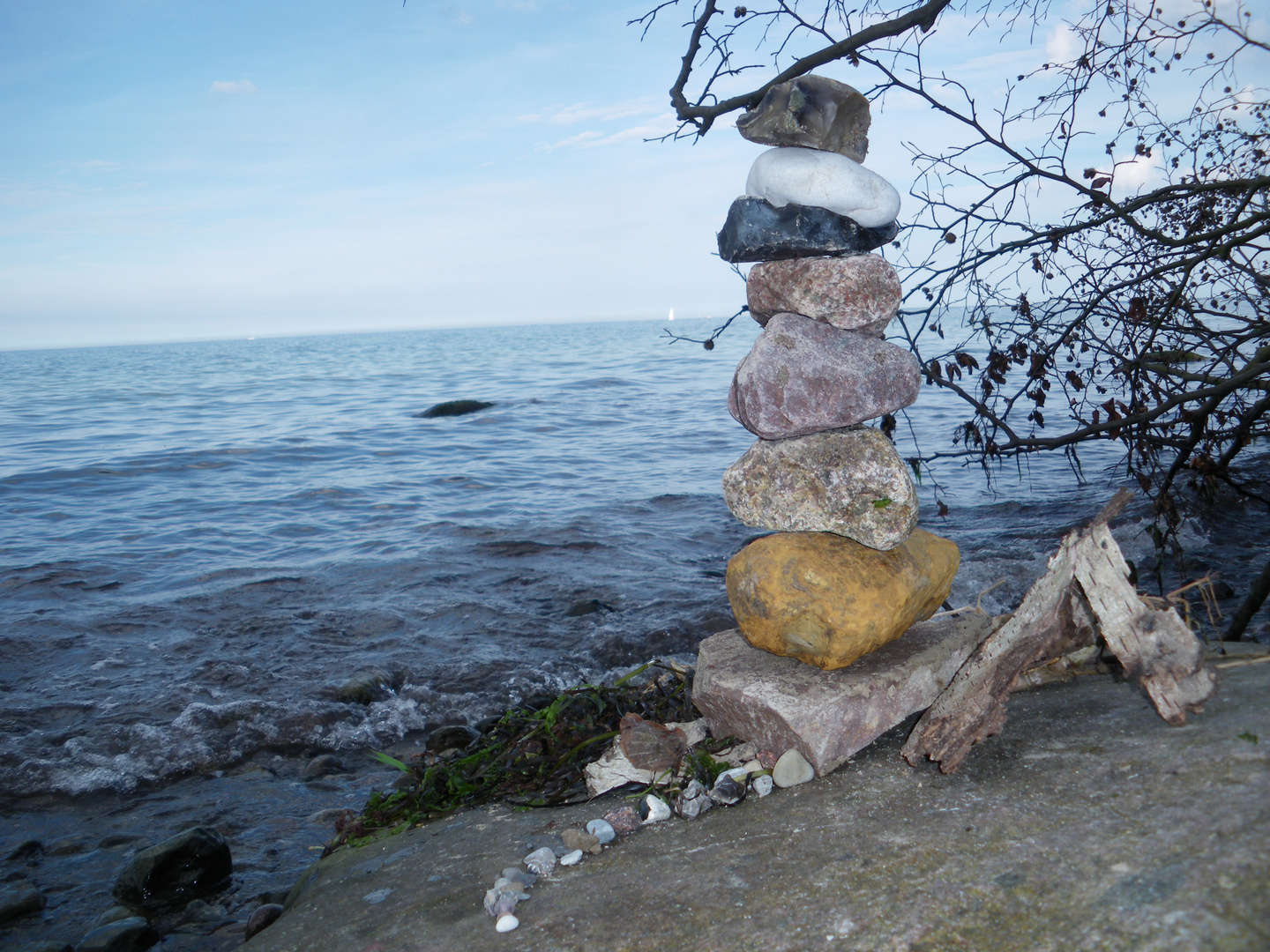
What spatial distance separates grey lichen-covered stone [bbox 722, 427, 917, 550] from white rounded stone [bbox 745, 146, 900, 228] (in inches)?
40.5

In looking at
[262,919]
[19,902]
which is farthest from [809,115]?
[19,902]

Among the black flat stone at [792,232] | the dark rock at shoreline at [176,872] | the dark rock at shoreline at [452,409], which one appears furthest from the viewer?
the dark rock at shoreline at [452,409]

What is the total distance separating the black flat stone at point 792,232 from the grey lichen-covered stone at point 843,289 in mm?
57

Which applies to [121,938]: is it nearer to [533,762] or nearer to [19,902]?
[19,902]

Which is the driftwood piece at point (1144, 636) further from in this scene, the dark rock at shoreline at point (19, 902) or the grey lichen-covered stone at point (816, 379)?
the dark rock at shoreline at point (19, 902)

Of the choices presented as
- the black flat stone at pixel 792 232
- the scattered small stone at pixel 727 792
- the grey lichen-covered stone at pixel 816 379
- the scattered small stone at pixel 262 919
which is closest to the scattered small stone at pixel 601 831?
the scattered small stone at pixel 727 792

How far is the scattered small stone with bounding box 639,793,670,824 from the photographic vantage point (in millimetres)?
3516

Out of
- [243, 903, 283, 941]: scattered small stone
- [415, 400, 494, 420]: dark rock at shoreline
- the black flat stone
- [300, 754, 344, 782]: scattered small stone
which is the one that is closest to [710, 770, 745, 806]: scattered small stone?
[243, 903, 283, 941]: scattered small stone

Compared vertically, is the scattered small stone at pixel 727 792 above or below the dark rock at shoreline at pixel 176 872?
above

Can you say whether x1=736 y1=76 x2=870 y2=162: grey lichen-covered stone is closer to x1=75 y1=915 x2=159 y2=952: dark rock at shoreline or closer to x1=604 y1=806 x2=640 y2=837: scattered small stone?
x1=604 y1=806 x2=640 y2=837: scattered small stone

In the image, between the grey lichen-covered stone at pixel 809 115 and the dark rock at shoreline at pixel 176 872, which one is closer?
the grey lichen-covered stone at pixel 809 115

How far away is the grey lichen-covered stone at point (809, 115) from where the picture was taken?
3859 millimetres

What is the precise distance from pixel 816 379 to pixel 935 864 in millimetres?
2088

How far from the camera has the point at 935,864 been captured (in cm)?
266
